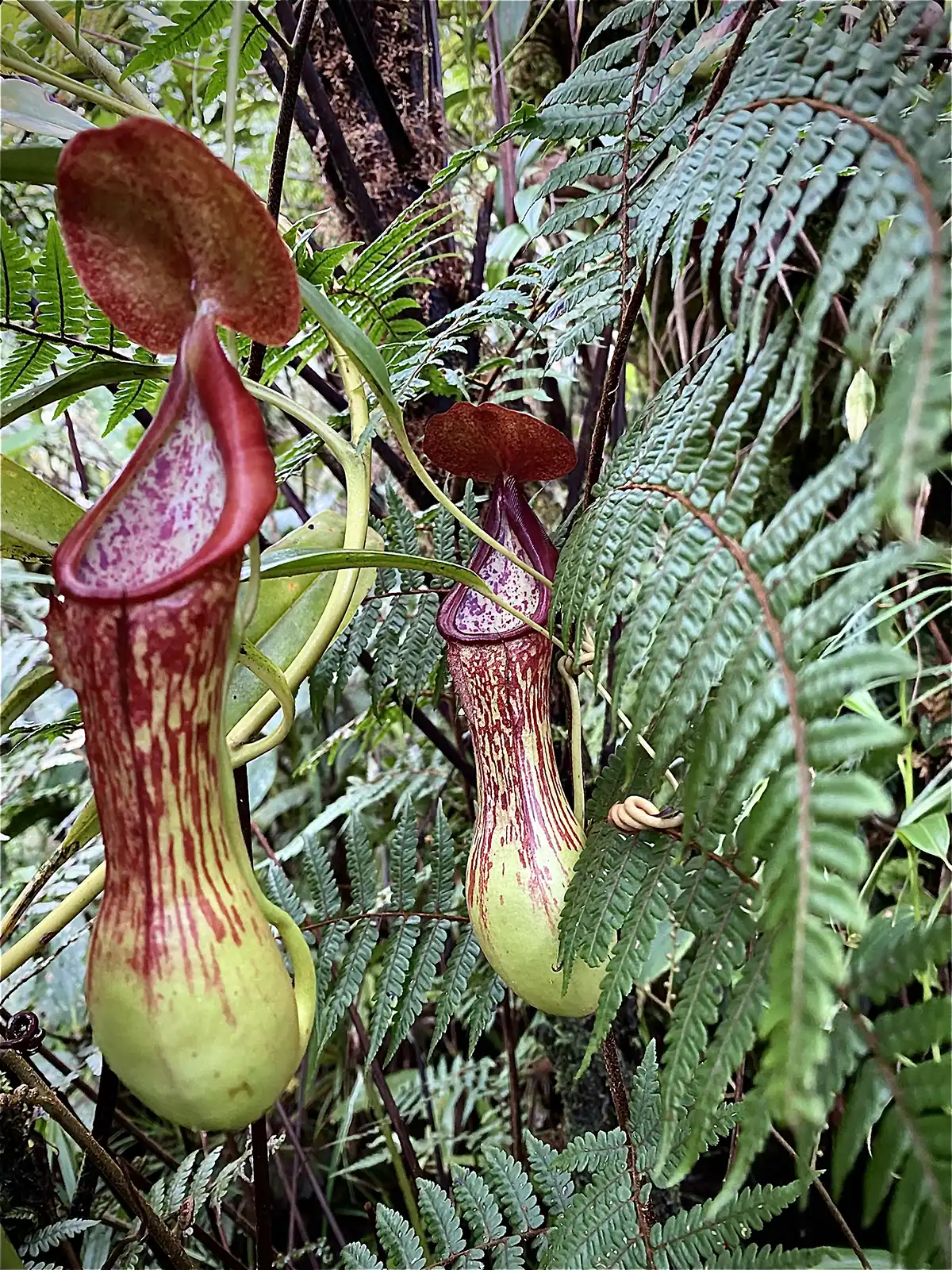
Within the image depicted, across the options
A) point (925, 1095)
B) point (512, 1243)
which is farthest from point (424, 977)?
point (925, 1095)

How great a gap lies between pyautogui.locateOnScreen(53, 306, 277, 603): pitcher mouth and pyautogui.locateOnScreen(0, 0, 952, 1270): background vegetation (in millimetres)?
94

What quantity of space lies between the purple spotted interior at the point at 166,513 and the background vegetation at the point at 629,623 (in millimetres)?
95

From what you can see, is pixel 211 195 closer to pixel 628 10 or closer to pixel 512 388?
pixel 628 10

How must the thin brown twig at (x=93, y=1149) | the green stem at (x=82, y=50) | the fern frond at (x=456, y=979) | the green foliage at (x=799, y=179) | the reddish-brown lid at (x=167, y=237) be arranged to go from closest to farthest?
the green foliage at (x=799, y=179) → the reddish-brown lid at (x=167, y=237) → the green stem at (x=82, y=50) → the thin brown twig at (x=93, y=1149) → the fern frond at (x=456, y=979)

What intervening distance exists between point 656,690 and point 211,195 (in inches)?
13.4

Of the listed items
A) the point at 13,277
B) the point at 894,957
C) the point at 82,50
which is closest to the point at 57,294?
the point at 13,277

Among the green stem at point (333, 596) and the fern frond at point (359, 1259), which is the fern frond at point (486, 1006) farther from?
the green stem at point (333, 596)

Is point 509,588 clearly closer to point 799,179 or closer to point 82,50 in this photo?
point 799,179

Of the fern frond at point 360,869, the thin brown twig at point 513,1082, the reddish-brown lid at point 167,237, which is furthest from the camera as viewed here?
the thin brown twig at point 513,1082

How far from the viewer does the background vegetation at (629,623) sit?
1.15 ft

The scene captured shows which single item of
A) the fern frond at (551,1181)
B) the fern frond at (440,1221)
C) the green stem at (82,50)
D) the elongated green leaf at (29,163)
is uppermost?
the green stem at (82,50)

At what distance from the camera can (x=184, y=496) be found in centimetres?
48

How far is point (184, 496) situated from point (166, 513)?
0.02m

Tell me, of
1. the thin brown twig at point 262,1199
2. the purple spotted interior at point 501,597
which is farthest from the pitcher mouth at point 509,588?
the thin brown twig at point 262,1199
